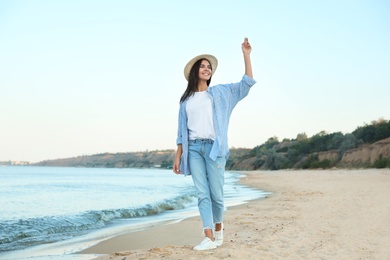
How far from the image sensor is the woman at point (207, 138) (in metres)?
3.81

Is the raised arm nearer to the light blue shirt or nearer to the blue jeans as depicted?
the light blue shirt

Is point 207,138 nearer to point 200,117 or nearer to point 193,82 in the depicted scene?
point 200,117

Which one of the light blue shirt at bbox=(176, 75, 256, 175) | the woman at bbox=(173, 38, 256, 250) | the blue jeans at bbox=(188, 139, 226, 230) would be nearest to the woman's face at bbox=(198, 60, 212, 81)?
the woman at bbox=(173, 38, 256, 250)

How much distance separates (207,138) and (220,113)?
279mm

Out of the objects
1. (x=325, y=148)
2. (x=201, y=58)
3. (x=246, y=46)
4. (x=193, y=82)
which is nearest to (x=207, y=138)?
(x=193, y=82)

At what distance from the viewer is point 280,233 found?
4.78 meters

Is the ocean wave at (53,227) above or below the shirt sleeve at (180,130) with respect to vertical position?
below

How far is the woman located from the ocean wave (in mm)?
2914

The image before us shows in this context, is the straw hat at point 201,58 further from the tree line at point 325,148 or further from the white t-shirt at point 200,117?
the tree line at point 325,148

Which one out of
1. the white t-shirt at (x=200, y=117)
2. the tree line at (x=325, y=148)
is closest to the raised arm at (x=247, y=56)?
the white t-shirt at (x=200, y=117)

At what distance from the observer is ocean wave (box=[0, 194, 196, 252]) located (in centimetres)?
574

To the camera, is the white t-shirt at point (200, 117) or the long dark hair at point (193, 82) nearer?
the white t-shirt at point (200, 117)

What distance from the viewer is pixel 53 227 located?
Result: 689cm

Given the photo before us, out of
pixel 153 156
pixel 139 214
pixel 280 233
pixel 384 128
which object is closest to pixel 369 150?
pixel 384 128
